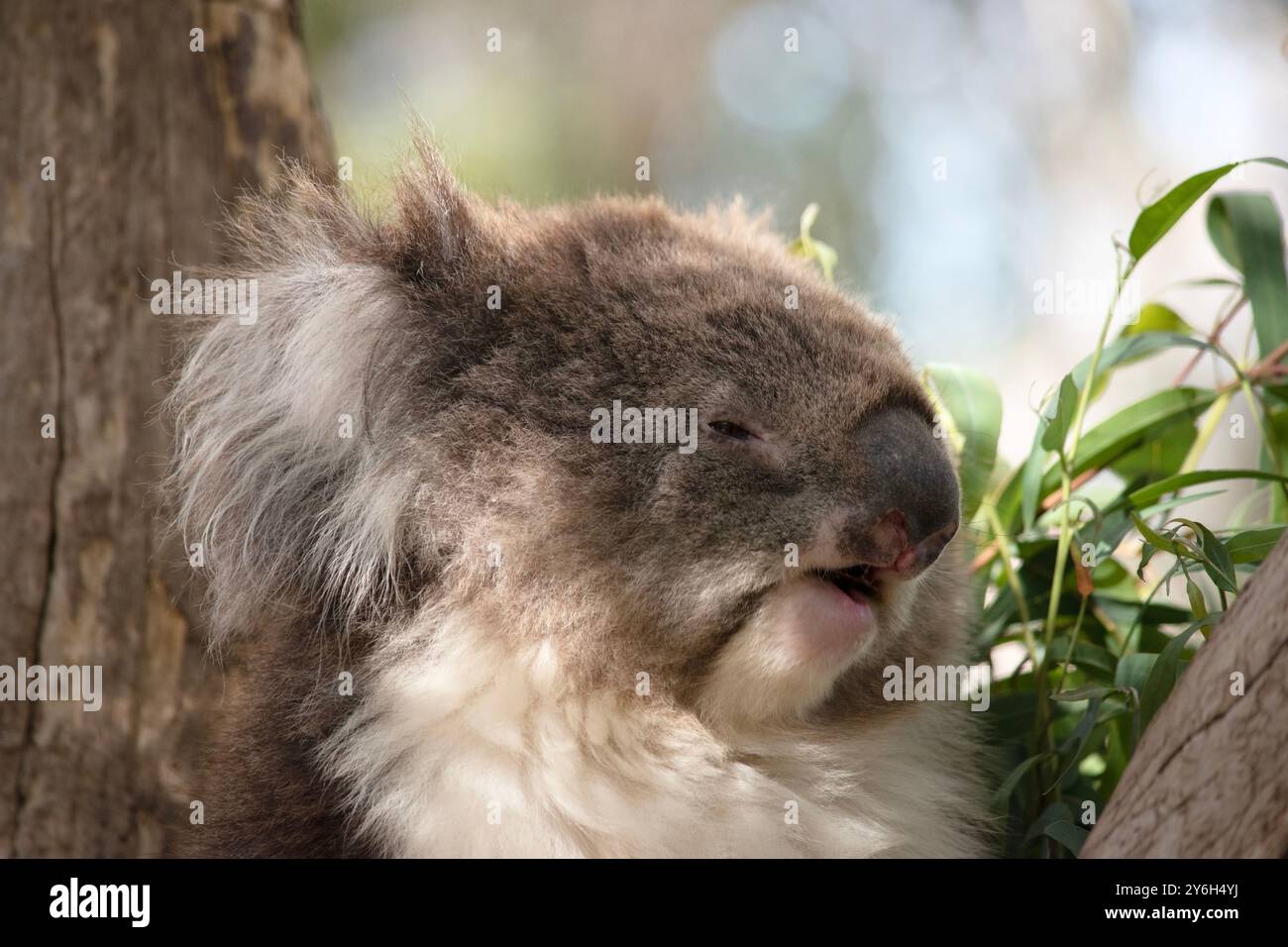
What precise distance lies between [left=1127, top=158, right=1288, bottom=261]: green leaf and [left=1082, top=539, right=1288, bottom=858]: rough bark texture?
3.56ft

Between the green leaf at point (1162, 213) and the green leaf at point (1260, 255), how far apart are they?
0.54 m

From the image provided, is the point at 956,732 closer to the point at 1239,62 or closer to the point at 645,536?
the point at 645,536

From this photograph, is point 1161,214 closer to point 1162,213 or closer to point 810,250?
point 1162,213

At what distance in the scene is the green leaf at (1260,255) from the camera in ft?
9.18

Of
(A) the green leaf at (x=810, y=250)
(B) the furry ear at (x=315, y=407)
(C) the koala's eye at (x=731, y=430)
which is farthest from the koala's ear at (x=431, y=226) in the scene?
Answer: (A) the green leaf at (x=810, y=250)

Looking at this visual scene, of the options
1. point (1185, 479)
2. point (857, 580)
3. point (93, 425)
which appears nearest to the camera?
point (857, 580)

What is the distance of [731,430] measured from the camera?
214 centimetres

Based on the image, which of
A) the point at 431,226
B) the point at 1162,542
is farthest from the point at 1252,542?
the point at 431,226

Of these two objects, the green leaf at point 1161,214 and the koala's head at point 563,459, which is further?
the green leaf at point 1161,214

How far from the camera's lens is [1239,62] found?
1008cm

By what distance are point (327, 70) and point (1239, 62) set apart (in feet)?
32.4

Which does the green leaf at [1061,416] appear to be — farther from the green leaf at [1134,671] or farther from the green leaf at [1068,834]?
the green leaf at [1068,834]

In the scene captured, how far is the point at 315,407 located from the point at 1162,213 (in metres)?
1.79

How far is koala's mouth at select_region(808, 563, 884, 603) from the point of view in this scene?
6.80ft
